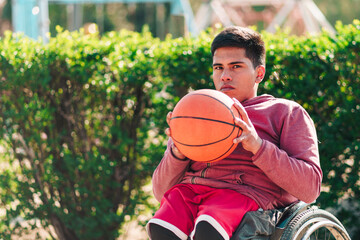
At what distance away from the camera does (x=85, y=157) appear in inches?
167

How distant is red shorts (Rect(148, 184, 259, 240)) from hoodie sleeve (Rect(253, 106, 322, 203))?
0.66 feet

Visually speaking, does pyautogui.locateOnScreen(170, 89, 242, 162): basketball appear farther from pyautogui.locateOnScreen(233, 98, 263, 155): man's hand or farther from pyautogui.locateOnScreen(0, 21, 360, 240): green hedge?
pyautogui.locateOnScreen(0, 21, 360, 240): green hedge

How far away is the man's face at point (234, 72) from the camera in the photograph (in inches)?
109

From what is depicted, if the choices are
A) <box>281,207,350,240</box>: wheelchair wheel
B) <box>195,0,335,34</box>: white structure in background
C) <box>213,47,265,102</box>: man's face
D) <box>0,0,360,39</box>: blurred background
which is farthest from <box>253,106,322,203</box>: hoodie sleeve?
<box>195,0,335,34</box>: white structure in background

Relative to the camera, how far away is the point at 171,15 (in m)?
16.2

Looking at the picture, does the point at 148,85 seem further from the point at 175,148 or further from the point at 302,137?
the point at 302,137

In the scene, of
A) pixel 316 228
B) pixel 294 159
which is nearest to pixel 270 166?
pixel 294 159

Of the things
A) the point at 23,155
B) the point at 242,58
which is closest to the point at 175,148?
the point at 242,58

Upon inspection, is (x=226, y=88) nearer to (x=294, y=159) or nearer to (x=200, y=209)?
(x=294, y=159)

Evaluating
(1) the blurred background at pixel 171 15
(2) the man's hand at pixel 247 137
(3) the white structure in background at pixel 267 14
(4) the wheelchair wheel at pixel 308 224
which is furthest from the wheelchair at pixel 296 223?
(3) the white structure in background at pixel 267 14

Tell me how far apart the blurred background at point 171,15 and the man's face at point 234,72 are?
7572 mm

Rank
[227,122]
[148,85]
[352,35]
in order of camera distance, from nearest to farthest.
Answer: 1. [227,122]
2. [352,35]
3. [148,85]

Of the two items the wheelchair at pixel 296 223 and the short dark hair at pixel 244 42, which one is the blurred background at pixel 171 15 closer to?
the short dark hair at pixel 244 42

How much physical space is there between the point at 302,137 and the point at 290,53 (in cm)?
135
